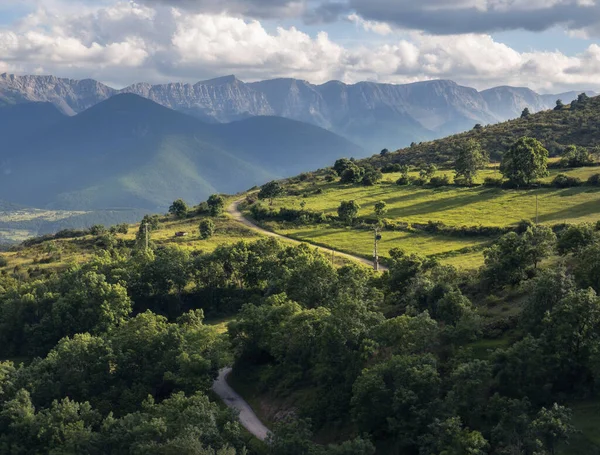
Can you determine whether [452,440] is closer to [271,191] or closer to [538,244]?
[538,244]

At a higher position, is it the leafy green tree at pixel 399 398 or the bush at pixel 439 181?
the bush at pixel 439 181

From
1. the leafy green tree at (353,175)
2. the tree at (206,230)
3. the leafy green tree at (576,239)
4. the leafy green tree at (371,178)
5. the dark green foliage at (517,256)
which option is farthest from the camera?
the leafy green tree at (353,175)

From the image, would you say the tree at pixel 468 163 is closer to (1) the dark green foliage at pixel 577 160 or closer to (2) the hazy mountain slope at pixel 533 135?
(1) the dark green foliage at pixel 577 160

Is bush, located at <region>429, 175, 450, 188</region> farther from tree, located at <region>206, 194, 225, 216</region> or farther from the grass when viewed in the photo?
tree, located at <region>206, 194, 225, 216</region>

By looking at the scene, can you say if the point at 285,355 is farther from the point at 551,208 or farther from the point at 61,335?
the point at 551,208

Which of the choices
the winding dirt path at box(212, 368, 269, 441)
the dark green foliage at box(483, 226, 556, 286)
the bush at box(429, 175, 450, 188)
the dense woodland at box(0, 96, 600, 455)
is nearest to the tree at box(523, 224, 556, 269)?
the dark green foliage at box(483, 226, 556, 286)

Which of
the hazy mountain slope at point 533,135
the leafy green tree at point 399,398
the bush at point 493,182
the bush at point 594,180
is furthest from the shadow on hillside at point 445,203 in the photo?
the leafy green tree at point 399,398
